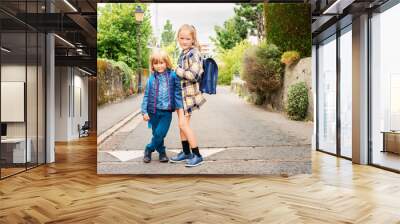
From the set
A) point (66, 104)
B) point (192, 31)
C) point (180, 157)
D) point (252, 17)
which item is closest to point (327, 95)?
point (252, 17)

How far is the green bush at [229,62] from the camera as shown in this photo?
672cm

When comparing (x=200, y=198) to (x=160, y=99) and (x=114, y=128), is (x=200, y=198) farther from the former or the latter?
(x=114, y=128)

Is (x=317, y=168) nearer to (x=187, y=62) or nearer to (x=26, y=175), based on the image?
(x=187, y=62)

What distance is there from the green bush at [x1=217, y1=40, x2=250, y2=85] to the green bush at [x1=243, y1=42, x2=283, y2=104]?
0.10 metres

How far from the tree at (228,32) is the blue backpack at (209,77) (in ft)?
1.10

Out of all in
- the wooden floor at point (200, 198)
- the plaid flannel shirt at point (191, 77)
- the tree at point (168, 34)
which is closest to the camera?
the wooden floor at point (200, 198)

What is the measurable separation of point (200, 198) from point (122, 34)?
307 centimetres

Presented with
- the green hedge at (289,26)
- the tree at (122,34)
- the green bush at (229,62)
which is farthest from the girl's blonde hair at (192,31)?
the green hedge at (289,26)

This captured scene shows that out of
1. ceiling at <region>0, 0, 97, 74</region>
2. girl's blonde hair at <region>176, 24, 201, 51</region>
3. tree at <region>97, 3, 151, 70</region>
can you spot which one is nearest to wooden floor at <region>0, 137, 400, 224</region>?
tree at <region>97, 3, 151, 70</region>

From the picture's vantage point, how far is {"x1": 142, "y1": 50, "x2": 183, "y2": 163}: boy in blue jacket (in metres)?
6.55

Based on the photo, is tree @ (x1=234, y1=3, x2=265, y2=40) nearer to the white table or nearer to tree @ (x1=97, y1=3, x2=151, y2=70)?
tree @ (x1=97, y1=3, x2=151, y2=70)

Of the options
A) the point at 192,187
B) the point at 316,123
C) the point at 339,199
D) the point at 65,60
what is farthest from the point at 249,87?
the point at 65,60

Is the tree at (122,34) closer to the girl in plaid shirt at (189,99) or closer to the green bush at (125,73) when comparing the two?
the green bush at (125,73)

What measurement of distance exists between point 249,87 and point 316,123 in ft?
16.4
